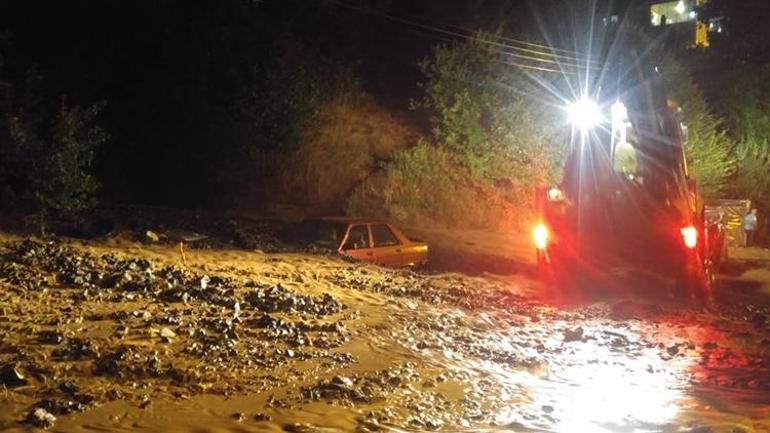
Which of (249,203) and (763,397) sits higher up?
(249,203)

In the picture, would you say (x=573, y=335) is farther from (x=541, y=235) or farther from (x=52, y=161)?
(x=52, y=161)

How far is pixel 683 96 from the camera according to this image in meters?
29.9

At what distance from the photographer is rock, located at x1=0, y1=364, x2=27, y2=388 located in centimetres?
669

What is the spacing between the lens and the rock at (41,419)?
6.00 metres

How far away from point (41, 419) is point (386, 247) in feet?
33.3

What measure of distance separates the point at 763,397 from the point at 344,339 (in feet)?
14.9

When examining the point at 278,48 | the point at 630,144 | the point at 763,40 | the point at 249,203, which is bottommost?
the point at 249,203

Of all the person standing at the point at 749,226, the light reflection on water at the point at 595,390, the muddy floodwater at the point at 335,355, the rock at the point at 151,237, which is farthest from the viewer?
the person standing at the point at 749,226

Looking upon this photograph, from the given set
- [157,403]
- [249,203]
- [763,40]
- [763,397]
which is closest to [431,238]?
[249,203]

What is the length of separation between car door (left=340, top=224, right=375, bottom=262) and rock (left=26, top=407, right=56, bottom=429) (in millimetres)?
9410

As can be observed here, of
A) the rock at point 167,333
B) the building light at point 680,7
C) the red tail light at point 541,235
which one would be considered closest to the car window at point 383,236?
the red tail light at point 541,235

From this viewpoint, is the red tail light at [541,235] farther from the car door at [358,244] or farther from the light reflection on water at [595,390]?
the light reflection on water at [595,390]

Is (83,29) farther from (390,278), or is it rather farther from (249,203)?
(390,278)

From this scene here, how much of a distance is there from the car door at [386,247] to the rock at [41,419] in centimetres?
984
